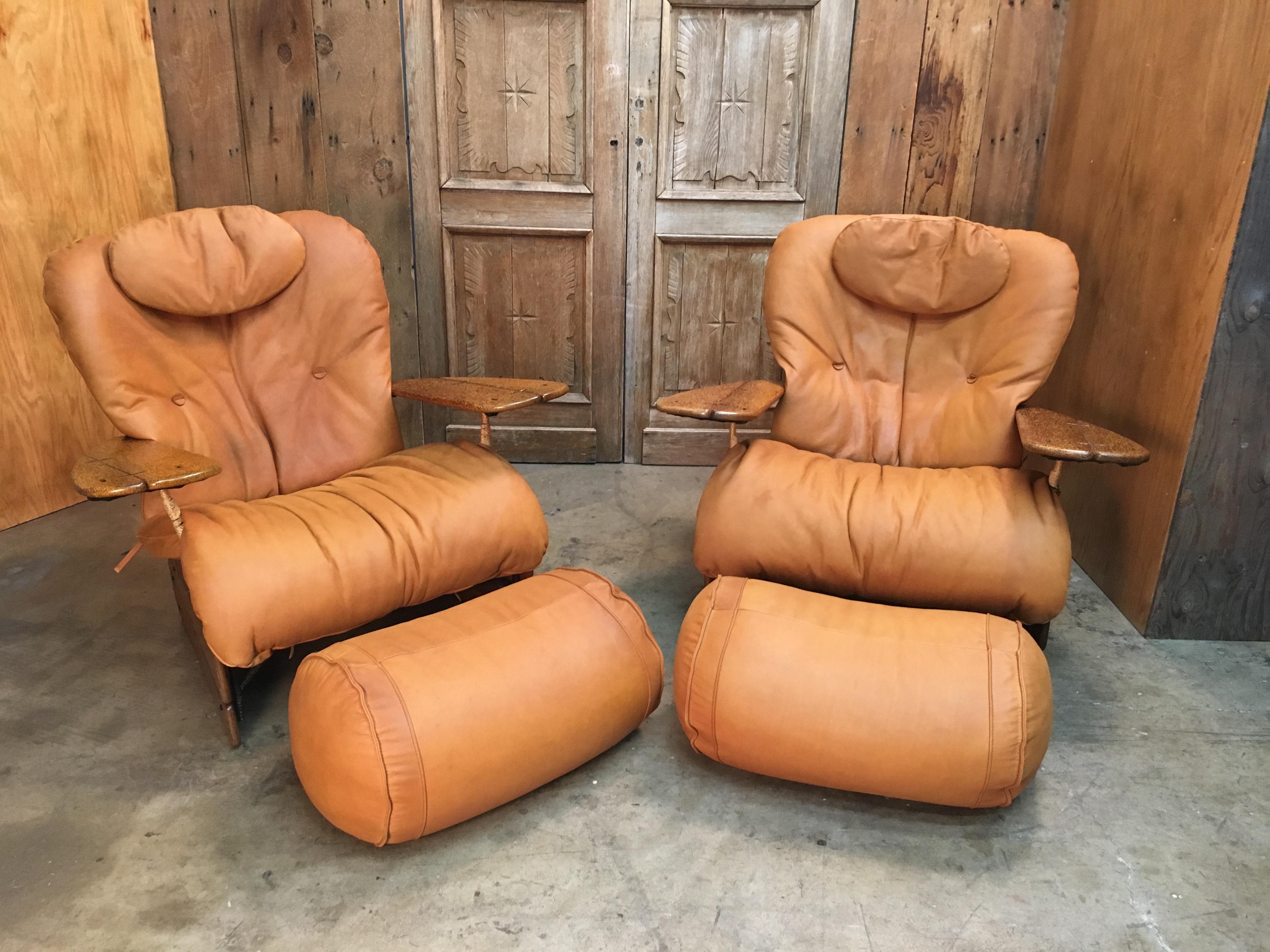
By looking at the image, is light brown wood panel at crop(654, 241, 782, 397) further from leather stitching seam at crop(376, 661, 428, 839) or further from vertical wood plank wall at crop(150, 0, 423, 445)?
leather stitching seam at crop(376, 661, 428, 839)

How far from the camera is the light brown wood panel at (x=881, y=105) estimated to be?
290 cm

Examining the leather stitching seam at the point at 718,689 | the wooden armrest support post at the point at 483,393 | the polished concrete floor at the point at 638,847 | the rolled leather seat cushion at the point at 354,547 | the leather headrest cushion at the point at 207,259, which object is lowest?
the polished concrete floor at the point at 638,847

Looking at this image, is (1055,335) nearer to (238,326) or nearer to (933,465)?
(933,465)

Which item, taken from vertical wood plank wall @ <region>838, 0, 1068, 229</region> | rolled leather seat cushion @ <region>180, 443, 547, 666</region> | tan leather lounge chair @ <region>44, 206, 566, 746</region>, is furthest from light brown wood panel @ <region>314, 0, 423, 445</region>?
vertical wood plank wall @ <region>838, 0, 1068, 229</region>

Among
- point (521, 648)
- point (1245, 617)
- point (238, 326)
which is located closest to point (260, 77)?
point (238, 326)

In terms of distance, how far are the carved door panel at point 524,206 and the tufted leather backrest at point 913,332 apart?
0.99 m

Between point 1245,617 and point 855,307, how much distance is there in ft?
3.97

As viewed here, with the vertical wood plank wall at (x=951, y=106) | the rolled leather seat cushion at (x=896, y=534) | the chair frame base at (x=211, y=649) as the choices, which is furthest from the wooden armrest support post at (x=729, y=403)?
the vertical wood plank wall at (x=951, y=106)

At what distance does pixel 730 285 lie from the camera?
321cm

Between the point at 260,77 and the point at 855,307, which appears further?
the point at 260,77

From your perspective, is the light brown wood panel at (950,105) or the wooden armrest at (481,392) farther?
the light brown wood panel at (950,105)

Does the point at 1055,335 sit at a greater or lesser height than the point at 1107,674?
greater

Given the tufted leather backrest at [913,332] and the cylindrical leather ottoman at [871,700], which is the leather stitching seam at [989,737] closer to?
the cylindrical leather ottoman at [871,700]

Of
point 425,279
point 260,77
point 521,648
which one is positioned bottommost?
point 521,648
